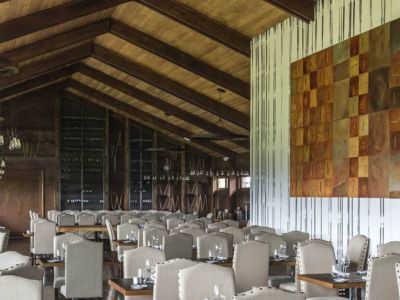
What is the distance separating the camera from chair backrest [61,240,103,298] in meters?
8.24

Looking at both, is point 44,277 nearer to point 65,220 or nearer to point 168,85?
point 65,220

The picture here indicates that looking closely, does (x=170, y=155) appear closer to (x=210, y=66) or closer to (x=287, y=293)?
(x=210, y=66)

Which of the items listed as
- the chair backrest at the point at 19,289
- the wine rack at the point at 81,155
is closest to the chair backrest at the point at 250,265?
the chair backrest at the point at 19,289

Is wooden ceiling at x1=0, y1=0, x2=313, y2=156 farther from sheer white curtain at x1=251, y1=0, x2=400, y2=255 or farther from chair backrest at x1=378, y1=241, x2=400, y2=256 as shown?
chair backrest at x1=378, y1=241, x2=400, y2=256

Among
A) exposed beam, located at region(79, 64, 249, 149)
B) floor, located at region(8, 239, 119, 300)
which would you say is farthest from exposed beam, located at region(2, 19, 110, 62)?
exposed beam, located at region(79, 64, 249, 149)

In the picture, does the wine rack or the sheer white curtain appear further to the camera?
the wine rack

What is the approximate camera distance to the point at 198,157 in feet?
83.3

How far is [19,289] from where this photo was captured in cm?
446

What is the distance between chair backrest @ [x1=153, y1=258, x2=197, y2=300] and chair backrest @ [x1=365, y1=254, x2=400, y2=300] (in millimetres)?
1632

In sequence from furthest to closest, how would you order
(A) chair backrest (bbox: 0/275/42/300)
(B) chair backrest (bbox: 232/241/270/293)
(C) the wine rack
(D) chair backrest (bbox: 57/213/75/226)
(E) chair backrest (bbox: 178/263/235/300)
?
(C) the wine rack, (D) chair backrest (bbox: 57/213/75/226), (B) chair backrest (bbox: 232/241/270/293), (E) chair backrest (bbox: 178/263/235/300), (A) chair backrest (bbox: 0/275/42/300)

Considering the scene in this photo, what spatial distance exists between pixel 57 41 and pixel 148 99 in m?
5.95

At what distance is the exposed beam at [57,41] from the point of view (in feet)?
48.0

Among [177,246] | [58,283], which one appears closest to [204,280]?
[58,283]

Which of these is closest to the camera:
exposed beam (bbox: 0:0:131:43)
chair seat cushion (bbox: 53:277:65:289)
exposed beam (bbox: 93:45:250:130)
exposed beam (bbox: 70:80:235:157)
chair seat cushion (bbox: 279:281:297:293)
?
chair seat cushion (bbox: 279:281:297:293)
